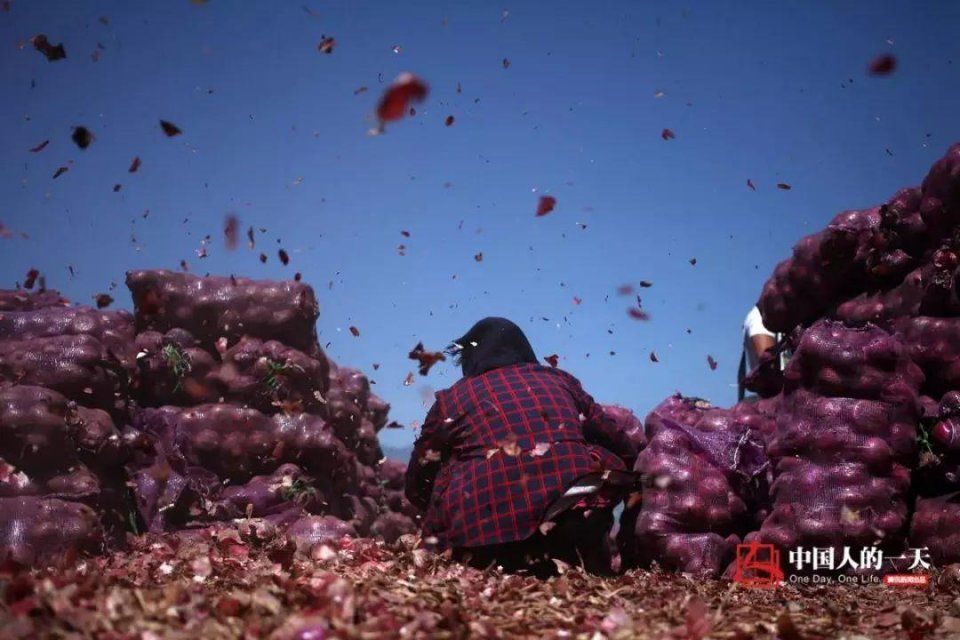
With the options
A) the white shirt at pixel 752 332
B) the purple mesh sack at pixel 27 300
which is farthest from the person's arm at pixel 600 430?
the purple mesh sack at pixel 27 300

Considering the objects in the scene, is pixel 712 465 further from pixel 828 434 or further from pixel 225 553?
pixel 225 553

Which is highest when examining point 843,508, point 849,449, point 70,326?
point 70,326

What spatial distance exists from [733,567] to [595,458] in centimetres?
111

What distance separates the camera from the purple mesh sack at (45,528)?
475 cm

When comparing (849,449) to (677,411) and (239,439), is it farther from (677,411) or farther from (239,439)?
(239,439)

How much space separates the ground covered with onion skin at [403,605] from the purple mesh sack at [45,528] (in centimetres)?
140

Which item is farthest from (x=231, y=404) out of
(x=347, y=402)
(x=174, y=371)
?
(x=347, y=402)

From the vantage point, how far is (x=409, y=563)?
3.85 metres

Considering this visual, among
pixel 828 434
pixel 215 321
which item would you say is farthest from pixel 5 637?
pixel 215 321

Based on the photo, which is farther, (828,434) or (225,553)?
(828,434)

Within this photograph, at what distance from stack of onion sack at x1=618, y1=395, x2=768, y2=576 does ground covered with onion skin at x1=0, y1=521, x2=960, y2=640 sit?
717 mm

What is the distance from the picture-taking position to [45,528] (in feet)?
16.0

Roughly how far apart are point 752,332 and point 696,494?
12.2 ft

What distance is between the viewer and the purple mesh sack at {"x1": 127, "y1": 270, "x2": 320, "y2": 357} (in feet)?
23.4
